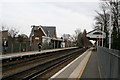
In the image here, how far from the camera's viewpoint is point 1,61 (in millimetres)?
24078

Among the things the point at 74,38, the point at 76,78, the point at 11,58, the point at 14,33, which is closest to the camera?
the point at 76,78

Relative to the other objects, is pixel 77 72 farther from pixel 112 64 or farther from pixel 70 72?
pixel 112 64

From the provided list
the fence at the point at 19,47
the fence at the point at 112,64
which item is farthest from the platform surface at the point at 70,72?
the fence at the point at 19,47

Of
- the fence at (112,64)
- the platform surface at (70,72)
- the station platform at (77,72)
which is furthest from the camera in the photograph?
the platform surface at (70,72)

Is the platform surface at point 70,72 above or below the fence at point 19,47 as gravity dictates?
below

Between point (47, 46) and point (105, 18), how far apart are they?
2547cm

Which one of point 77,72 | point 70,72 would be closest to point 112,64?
point 77,72

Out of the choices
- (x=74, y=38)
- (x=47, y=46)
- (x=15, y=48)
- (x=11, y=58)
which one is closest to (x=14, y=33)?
(x=47, y=46)

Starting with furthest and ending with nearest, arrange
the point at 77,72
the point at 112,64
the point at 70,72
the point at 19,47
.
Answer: the point at 19,47, the point at 70,72, the point at 77,72, the point at 112,64

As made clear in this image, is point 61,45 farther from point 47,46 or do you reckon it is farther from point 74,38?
point 74,38

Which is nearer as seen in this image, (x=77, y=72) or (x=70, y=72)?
(x=77, y=72)

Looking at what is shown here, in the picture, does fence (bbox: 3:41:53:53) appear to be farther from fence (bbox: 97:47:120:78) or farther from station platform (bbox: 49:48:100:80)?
fence (bbox: 97:47:120:78)

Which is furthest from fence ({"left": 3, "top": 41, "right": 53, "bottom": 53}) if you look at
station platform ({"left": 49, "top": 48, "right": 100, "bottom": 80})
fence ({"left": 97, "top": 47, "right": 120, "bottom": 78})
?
fence ({"left": 97, "top": 47, "right": 120, "bottom": 78})

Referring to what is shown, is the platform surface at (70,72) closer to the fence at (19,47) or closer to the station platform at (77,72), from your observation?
the station platform at (77,72)
